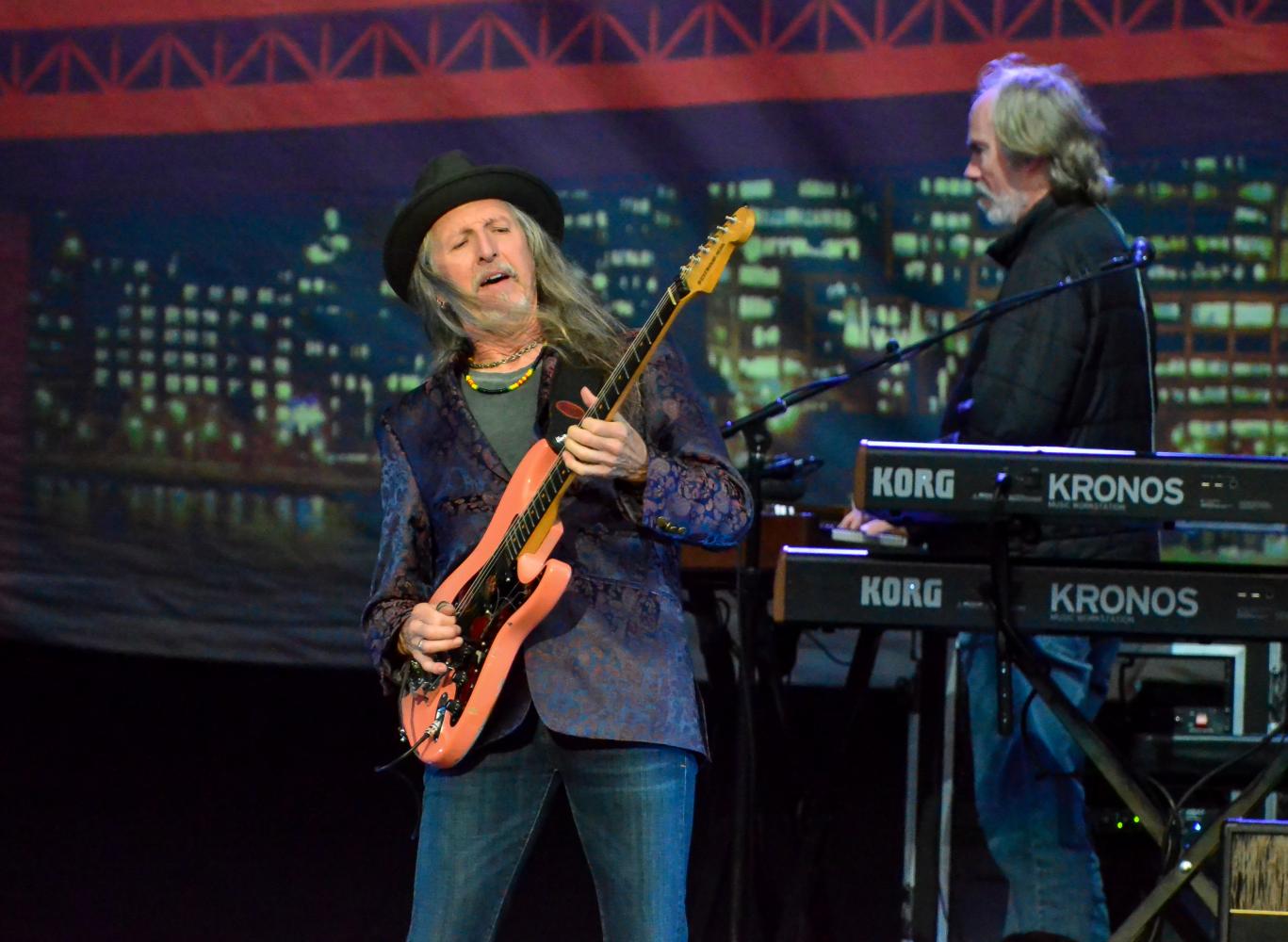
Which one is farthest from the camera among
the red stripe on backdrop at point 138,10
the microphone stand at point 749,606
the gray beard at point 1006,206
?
the red stripe on backdrop at point 138,10

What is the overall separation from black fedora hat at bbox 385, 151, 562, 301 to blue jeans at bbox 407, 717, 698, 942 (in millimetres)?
798

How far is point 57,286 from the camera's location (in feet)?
16.9

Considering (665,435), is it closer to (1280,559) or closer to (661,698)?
(661,698)

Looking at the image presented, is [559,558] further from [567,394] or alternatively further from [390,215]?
[390,215]

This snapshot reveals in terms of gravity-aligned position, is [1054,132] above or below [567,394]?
above

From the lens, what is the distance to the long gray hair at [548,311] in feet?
7.86

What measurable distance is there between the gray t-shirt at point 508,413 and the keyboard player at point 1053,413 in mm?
1048

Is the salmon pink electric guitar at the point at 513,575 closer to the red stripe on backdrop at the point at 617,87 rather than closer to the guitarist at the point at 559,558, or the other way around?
the guitarist at the point at 559,558

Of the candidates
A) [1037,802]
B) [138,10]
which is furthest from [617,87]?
[1037,802]

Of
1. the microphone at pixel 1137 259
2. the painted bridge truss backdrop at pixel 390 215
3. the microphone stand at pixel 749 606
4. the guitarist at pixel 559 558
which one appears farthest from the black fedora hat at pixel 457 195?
the painted bridge truss backdrop at pixel 390 215

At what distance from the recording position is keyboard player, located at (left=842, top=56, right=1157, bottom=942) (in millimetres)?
3158

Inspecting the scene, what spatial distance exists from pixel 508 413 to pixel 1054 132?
146 centimetres

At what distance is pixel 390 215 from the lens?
4.92m

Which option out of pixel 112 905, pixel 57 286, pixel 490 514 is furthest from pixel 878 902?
pixel 57 286
